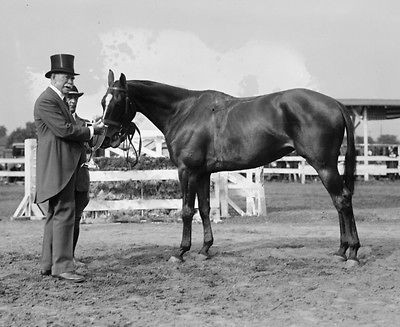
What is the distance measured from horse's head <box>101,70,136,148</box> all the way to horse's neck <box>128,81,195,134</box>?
0.23 metres

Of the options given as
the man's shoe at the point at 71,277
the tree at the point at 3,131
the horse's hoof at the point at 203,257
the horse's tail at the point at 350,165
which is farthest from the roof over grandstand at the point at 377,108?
the tree at the point at 3,131

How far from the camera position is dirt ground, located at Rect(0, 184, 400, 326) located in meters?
4.77

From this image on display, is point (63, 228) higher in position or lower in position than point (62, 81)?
lower

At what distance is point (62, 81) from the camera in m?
6.36

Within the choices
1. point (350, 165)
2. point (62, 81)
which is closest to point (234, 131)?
point (350, 165)

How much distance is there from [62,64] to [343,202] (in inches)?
139

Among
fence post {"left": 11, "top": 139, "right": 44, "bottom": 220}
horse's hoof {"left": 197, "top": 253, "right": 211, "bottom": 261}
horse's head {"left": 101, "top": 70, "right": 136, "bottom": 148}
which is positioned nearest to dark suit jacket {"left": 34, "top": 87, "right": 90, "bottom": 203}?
horse's head {"left": 101, "top": 70, "right": 136, "bottom": 148}

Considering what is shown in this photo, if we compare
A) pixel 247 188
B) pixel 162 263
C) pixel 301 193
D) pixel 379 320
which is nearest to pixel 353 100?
pixel 301 193

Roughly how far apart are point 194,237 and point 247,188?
3.95 metres

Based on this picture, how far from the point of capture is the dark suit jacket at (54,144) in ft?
20.1

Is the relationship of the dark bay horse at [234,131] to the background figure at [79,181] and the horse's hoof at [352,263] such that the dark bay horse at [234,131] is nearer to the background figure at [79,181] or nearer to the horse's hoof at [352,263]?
the horse's hoof at [352,263]

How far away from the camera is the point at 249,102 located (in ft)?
24.6

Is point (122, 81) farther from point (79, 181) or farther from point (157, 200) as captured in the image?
point (157, 200)

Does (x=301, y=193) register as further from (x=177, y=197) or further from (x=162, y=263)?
(x=162, y=263)
